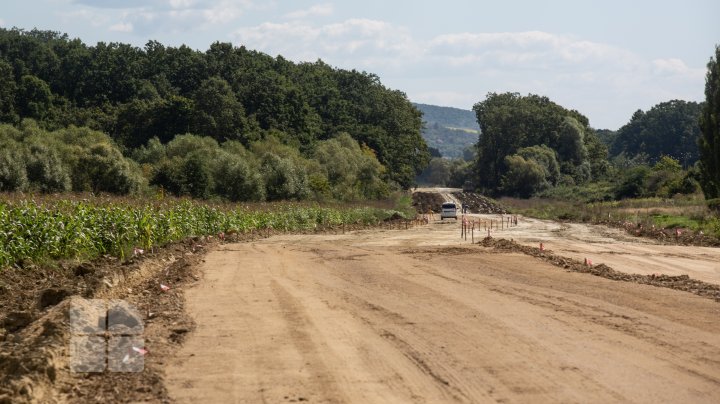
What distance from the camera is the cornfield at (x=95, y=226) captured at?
22156 millimetres

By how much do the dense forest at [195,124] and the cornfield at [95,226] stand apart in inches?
638

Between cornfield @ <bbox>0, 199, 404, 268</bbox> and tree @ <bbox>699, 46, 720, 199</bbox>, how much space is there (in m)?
37.8

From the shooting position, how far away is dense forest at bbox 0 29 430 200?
62.1 metres

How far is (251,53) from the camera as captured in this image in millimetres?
134625

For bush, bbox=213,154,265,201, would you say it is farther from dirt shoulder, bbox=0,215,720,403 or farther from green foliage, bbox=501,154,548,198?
green foliage, bbox=501,154,548,198

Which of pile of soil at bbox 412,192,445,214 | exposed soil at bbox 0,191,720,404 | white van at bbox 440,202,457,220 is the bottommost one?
pile of soil at bbox 412,192,445,214

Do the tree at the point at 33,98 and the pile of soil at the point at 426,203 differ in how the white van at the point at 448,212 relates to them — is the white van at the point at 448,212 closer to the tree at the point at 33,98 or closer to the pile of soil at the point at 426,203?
the pile of soil at the point at 426,203

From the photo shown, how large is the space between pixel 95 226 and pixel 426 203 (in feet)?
259

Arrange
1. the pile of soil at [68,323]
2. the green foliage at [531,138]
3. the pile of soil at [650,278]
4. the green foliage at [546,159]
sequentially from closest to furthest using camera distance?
the pile of soil at [68,323] < the pile of soil at [650,278] < the green foliage at [546,159] < the green foliage at [531,138]

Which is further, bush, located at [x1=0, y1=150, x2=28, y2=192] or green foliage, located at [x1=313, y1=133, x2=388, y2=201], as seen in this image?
green foliage, located at [x1=313, y1=133, x2=388, y2=201]

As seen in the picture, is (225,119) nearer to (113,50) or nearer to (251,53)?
(113,50)

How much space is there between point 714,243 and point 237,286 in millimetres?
25713

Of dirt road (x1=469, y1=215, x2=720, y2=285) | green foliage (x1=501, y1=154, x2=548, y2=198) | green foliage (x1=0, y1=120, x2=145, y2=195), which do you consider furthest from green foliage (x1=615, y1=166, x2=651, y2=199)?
green foliage (x1=0, y1=120, x2=145, y2=195)

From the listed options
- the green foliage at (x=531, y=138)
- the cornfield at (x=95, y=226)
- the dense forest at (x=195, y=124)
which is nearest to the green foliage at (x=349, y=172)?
the dense forest at (x=195, y=124)
